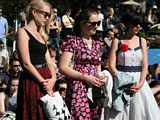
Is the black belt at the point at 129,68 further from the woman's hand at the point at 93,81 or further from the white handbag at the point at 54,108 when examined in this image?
the white handbag at the point at 54,108

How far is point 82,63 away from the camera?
5.99 m

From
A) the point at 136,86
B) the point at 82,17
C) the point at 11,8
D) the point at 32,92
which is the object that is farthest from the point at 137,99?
the point at 11,8

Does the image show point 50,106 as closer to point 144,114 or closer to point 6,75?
point 144,114

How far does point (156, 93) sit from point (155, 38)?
816 centimetres

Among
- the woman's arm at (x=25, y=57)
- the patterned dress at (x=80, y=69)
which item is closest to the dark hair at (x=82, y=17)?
the patterned dress at (x=80, y=69)

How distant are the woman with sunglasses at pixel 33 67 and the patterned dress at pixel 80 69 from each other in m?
0.31

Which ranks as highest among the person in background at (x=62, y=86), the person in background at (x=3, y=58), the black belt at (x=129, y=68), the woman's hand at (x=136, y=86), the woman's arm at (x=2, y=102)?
the black belt at (x=129, y=68)

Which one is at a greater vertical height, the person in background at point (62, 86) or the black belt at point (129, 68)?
the black belt at point (129, 68)

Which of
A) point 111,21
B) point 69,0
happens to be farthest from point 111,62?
point 69,0

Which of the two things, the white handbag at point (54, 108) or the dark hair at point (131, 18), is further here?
the dark hair at point (131, 18)

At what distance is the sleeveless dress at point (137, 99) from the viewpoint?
21.8ft

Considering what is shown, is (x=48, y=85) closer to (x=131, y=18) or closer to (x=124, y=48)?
(x=124, y=48)

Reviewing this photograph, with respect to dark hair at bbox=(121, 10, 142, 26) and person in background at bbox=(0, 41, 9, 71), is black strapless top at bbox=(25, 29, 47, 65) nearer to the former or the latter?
dark hair at bbox=(121, 10, 142, 26)

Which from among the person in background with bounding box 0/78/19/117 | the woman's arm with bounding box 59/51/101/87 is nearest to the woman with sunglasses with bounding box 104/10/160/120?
the woman's arm with bounding box 59/51/101/87
